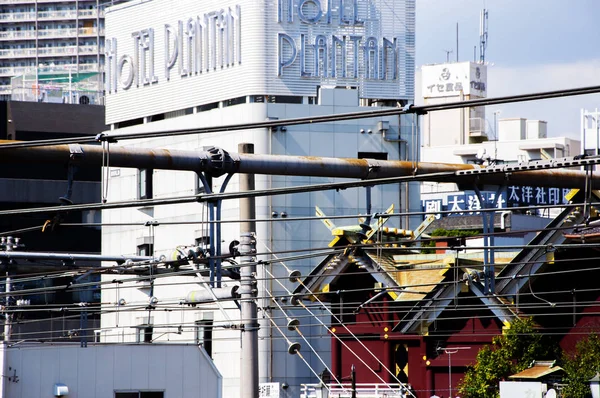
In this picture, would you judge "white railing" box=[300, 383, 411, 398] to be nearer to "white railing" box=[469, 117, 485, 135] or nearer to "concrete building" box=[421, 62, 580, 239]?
"concrete building" box=[421, 62, 580, 239]

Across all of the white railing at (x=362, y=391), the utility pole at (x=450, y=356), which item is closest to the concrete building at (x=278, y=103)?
the white railing at (x=362, y=391)

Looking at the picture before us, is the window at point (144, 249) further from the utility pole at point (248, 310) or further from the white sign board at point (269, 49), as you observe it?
the utility pole at point (248, 310)

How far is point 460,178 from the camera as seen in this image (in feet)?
53.6

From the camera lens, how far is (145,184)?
48.5m

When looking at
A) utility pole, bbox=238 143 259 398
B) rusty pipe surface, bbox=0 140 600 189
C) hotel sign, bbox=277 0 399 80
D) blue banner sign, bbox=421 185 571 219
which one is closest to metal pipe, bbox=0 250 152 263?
utility pole, bbox=238 143 259 398

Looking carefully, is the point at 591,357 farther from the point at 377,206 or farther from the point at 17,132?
the point at 17,132

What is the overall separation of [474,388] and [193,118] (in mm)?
18699

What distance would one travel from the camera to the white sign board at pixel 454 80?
318ft

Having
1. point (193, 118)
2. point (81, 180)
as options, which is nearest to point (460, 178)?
point (193, 118)

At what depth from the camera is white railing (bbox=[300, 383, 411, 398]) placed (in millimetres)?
35250

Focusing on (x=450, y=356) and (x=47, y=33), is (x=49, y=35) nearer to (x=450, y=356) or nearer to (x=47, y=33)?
(x=47, y=33)

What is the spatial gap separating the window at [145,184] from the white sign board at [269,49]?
2.53m

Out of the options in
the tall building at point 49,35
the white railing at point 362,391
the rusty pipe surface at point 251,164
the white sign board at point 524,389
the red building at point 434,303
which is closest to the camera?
the rusty pipe surface at point 251,164

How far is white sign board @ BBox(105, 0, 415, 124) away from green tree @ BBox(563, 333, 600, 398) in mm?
16888
